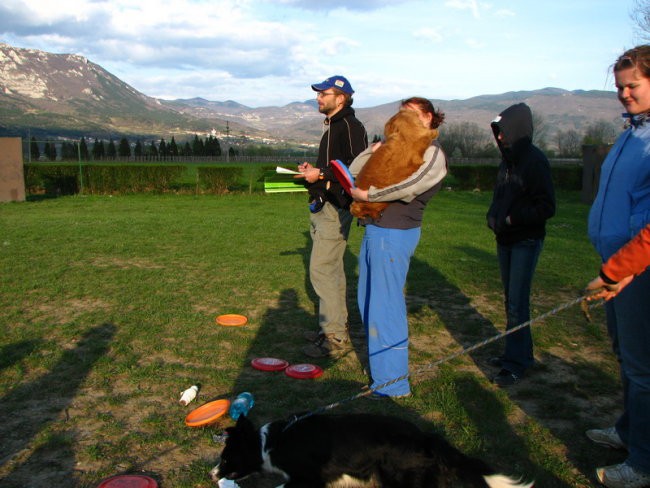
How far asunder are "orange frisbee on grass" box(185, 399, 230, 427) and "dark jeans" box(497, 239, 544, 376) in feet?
8.33

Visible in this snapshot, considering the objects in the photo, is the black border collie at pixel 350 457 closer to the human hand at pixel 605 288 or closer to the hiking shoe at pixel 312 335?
the human hand at pixel 605 288

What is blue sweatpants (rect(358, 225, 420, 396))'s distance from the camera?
4.34 metres

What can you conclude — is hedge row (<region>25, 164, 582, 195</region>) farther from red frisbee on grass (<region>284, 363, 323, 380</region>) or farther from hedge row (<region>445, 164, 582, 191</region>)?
red frisbee on grass (<region>284, 363, 323, 380</region>)

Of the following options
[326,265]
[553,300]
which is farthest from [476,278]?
[326,265]

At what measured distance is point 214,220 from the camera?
15.5 metres

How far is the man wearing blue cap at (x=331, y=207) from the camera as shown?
538 centimetres

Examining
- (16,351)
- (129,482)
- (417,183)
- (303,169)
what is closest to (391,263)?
(417,183)

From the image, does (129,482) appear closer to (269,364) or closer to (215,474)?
(215,474)

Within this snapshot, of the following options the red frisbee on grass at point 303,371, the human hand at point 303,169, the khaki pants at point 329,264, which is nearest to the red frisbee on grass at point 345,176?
the human hand at point 303,169

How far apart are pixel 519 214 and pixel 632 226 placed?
1.46 meters

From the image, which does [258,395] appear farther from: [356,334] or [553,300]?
[553,300]

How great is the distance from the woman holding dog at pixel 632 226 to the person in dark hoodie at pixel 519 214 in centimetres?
119

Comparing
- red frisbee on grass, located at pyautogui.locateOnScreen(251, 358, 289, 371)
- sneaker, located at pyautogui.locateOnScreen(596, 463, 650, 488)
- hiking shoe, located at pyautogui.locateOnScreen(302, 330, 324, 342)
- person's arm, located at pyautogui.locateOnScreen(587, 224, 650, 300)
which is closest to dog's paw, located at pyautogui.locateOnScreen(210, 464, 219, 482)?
red frisbee on grass, located at pyautogui.locateOnScreen(251, 358, 289, 371)

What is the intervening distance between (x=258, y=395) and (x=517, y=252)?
2.53 metres
